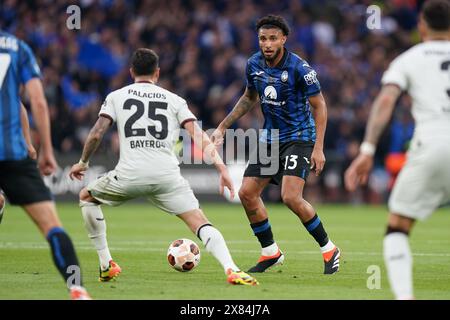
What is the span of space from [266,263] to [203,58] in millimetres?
14525

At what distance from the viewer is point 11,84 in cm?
733

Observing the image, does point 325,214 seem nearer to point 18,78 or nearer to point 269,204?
point 269,204

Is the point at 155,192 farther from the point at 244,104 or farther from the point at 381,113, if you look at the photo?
the point at 381,113

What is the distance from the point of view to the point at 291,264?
10977 mm

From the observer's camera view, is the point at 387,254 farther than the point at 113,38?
No

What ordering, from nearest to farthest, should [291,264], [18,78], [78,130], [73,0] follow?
1. [18,78]
2. [291,264]
3. [78,130]
4. [73,0]

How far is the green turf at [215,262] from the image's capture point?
825 cm

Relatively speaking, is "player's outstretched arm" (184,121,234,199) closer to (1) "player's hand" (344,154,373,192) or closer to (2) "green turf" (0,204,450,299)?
(2) "green turf" (0,204,450,299)

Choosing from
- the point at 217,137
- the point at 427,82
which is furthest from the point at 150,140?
the point at 427,82

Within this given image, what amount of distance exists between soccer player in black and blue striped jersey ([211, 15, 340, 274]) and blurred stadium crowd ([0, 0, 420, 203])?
12195 millimetres

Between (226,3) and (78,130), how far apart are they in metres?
6.25

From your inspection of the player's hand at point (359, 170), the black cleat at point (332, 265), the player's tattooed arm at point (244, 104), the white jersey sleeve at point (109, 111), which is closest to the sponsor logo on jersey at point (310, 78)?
the player's tattooed arm at point (244, 104)

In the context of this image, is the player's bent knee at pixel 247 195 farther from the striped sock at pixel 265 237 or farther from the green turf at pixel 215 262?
the green turf at pixel 215 262
